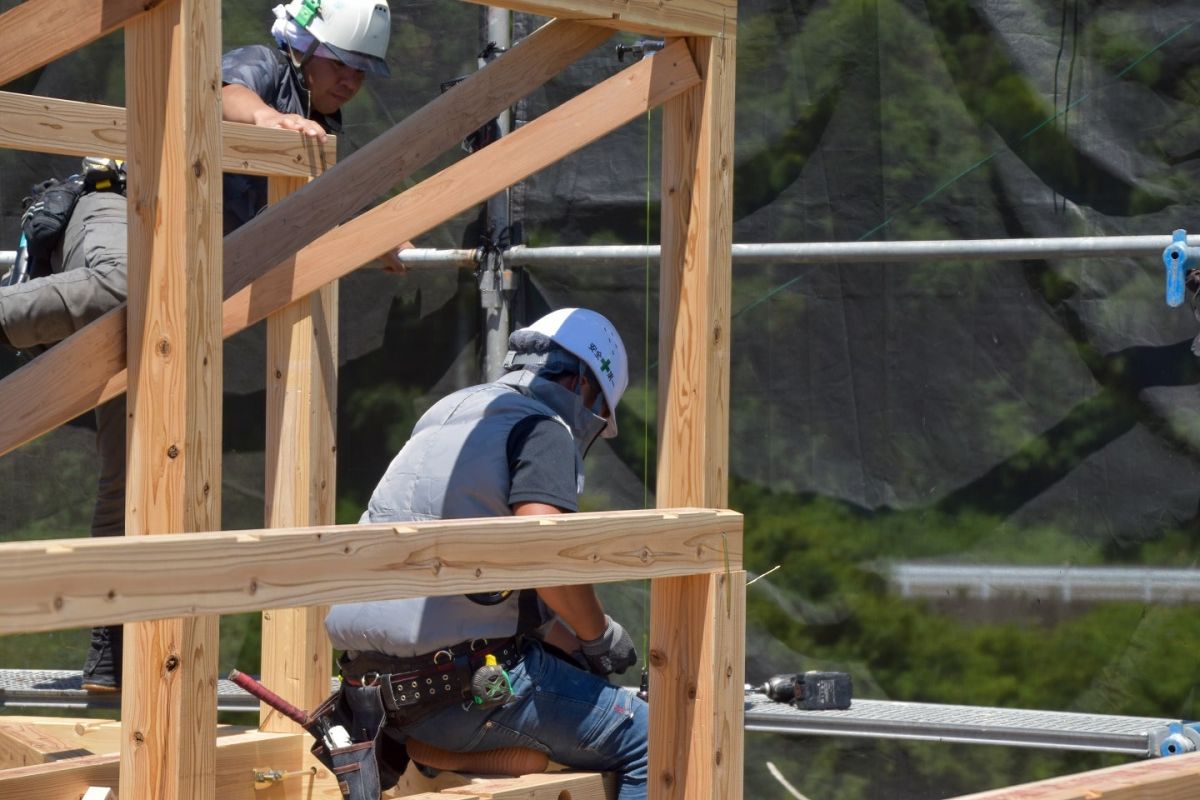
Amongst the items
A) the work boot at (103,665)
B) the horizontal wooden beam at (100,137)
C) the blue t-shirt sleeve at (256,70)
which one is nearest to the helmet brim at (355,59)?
the blue t-shirt sleeve at (256,70)

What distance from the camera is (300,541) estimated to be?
197 centimetres

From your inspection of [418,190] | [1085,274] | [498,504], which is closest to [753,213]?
[1085,274]

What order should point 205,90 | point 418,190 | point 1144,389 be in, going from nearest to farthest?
point 205,90, point 418,190, point 1144,389

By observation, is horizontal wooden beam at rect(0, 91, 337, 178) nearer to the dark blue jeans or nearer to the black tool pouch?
the black tool pouch

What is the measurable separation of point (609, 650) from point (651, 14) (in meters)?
1.32

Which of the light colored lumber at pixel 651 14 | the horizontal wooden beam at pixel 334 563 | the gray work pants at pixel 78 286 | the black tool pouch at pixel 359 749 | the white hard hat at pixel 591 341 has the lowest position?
the black tool pouch at pixel 359 749

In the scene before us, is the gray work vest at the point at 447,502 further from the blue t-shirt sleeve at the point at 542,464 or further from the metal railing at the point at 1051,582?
the metal railing at the point at 1051,582

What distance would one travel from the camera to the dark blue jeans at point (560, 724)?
301 centimetres

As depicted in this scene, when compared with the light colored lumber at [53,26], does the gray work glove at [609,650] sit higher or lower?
lower

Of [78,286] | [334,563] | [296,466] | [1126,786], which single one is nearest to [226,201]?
[78,286]

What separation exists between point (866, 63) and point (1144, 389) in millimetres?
1350

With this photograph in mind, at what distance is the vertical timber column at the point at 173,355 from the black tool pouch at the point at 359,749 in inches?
21.0

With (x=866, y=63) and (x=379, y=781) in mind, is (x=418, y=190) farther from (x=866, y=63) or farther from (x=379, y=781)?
(x=866, y=63)

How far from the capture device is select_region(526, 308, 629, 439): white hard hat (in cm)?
315
